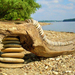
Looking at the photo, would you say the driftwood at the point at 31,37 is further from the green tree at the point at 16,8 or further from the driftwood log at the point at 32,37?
the green tree at the point at 16,8

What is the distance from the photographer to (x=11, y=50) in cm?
321

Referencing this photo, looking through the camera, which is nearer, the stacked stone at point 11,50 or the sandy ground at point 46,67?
the sandy ground at point 46,67

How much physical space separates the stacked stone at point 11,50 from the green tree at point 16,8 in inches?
486

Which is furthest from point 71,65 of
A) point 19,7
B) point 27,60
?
point 19,7

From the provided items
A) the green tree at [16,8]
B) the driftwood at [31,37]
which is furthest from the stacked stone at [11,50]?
the green tree at [16,8]

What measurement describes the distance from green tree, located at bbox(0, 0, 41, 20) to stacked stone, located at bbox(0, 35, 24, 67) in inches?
486

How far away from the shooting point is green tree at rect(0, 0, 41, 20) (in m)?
15.2

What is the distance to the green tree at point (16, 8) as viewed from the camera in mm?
15184

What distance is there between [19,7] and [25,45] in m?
13.7

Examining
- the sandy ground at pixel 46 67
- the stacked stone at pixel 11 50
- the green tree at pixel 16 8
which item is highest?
the green tree at pixel 16 8

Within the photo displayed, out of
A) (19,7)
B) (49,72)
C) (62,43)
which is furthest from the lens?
(19,7)

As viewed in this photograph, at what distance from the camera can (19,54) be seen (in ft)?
10.7

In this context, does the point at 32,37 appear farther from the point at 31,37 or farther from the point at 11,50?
the point at 11,50

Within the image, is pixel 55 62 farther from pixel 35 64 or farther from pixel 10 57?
pixel 10 57
